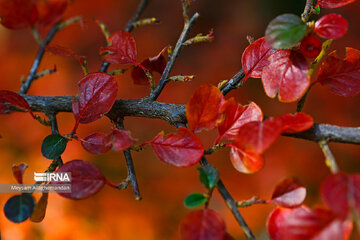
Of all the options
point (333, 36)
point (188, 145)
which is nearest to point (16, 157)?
point (188, 145)

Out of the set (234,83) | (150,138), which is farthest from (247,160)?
(150,138)

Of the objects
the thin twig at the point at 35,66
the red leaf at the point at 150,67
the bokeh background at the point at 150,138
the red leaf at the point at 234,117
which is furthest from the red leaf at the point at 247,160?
the bokeh background at the point at 150,138

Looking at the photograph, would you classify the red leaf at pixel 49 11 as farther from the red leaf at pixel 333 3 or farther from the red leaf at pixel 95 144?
the red leaf at pixel 333 3

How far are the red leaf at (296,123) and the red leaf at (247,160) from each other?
5cm

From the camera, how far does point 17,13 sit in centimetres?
67

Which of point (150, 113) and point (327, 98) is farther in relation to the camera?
point (327, 98)

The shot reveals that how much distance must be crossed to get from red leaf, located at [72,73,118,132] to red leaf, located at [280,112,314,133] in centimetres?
25

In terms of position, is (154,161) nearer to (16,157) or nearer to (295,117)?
(16,157)

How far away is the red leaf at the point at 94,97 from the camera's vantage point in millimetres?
484

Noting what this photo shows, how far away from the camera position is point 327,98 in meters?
1.91

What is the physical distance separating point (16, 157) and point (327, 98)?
1806 mm

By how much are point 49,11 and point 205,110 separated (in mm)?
550

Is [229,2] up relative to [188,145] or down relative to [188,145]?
up

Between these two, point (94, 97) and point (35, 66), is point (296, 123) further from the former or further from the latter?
point (35, 66)
